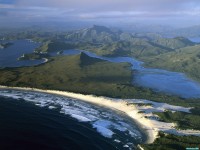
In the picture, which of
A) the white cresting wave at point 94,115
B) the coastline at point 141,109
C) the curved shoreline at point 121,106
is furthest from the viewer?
the curved shoreline at point 121,106

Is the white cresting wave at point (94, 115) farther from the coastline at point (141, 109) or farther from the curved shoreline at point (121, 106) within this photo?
the coastline at point (141, 109)

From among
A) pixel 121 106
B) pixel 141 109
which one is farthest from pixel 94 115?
pixel 141 109

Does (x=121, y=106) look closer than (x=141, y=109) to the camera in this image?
No

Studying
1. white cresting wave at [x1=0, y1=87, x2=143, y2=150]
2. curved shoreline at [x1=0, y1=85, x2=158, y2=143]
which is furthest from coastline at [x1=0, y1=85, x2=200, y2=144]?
white cresting wave at [x1=0, y1=87, x2=143, y2=150]

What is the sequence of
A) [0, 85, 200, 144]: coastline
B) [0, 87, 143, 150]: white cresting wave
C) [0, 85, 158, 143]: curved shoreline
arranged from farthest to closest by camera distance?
[0, 85, 158, 143]: curved shoreline, [0, 85, 200, 144]: coastline, [0, 87, 143, 150]: white cresting wave

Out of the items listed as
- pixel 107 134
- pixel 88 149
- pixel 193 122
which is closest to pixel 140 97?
pixel 193 122

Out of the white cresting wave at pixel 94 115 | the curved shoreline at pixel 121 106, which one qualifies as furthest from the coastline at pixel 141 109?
the white cresting wave at pixel 94 115

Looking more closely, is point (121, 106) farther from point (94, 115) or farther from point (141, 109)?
point (94, 115)

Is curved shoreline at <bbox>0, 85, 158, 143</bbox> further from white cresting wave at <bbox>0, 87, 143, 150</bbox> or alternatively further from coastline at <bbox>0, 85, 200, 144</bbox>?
white cresting wave at <bbox>0, 87, 143, 150</bbox>

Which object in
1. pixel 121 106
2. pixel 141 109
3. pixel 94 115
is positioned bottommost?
pixel 121 106

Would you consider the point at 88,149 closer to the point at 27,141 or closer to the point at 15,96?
the point at 27,141
